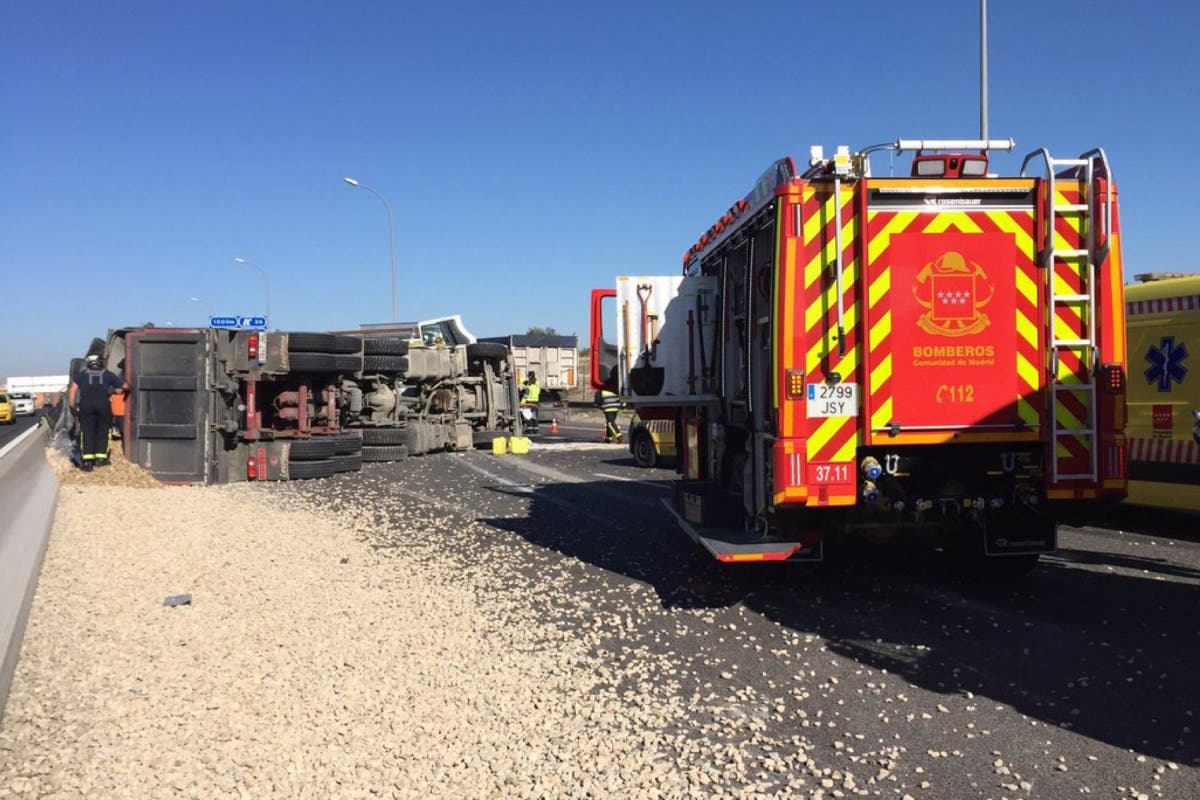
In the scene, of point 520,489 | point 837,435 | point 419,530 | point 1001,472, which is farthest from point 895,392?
point 520,489

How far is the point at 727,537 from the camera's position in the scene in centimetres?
662

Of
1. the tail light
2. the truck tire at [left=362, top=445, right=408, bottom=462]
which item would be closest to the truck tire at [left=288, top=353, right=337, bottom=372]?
the truck tire at [left=362, top=445, right=408, bottom=462]

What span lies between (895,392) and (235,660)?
437cm

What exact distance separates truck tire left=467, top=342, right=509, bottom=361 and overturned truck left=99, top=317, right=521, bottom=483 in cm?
269

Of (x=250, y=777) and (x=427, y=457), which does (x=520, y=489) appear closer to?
(x=427, y=457)

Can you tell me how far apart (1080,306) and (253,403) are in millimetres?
11978

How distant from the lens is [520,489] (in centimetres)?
1398

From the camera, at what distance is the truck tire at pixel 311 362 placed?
1460cm

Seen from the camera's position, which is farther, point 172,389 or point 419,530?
point 172,389

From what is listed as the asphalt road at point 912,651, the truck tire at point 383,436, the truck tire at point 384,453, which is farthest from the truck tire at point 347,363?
the asphalt road at point 912,651

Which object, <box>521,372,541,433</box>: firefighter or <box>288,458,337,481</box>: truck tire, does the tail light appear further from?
<box>521,372,541,433</box>: firefighter

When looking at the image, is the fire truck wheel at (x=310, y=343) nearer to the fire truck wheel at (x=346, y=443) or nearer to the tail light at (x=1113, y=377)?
the fire truck wheel at (x=346, y=443)

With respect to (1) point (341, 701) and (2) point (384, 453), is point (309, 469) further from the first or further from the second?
(1) point (341, 701)

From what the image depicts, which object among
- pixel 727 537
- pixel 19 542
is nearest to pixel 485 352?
pixel 19 542
